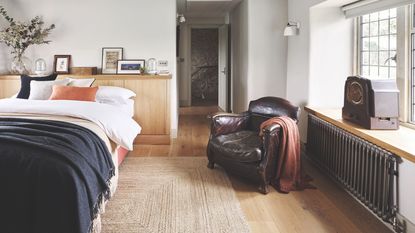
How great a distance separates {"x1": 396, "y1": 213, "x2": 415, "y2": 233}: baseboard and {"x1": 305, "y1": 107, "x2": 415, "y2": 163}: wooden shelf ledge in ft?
1.45

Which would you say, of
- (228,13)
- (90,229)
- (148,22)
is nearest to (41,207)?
(90,229)

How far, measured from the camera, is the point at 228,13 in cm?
835

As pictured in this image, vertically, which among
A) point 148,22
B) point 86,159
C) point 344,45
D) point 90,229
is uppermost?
point 148,22

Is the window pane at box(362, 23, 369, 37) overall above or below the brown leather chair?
above

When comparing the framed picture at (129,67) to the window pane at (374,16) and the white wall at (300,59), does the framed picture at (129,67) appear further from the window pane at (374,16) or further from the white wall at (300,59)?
the window pane at (374,16)

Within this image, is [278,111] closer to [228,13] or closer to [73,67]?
[73,67]

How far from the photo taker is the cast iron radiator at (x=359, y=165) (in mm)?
2771

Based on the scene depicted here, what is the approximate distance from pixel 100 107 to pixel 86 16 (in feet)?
7.11

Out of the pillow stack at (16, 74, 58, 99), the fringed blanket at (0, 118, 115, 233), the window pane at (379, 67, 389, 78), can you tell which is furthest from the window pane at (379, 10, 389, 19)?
the pillow stack at (16, 74, 58, 99)

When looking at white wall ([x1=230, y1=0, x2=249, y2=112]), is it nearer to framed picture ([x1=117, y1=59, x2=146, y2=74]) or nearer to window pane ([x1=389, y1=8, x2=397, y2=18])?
framed picture ([x1=117, y1=59, x2=146, y2=74])

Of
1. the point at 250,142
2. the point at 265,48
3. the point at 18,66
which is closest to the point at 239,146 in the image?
the point at 250,142

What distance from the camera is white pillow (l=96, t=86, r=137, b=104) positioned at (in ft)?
16.1

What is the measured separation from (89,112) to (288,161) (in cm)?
196

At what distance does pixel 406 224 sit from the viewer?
2648 millimetres
